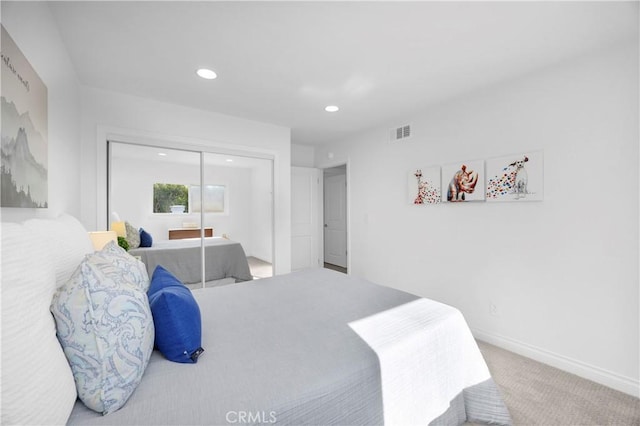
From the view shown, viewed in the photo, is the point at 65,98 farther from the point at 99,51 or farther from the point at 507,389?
the point at 507,389

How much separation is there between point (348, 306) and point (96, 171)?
285 cm

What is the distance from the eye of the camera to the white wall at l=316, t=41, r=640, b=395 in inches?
78.8

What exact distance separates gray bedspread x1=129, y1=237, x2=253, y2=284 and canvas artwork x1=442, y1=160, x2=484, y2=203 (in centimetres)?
271

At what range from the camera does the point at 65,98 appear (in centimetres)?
209

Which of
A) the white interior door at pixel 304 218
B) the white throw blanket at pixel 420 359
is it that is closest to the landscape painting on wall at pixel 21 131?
the white throw blanket at pixel 420 359

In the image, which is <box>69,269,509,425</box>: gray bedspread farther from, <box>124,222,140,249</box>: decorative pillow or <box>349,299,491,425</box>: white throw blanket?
<box>124,222,140,249</box>: decorative pillow

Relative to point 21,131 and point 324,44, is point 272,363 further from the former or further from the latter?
point 324,44

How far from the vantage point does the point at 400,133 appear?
3.69 meters

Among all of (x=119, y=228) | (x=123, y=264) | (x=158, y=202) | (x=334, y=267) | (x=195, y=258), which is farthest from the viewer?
(x=334, y=267)

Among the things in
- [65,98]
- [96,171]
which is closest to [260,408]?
[65,98]

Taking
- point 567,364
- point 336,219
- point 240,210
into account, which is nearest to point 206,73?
point 240,210

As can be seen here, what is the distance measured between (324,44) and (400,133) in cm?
198

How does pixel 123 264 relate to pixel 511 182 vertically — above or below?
below

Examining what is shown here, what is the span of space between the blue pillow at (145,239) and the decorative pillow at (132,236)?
0.12 ft
